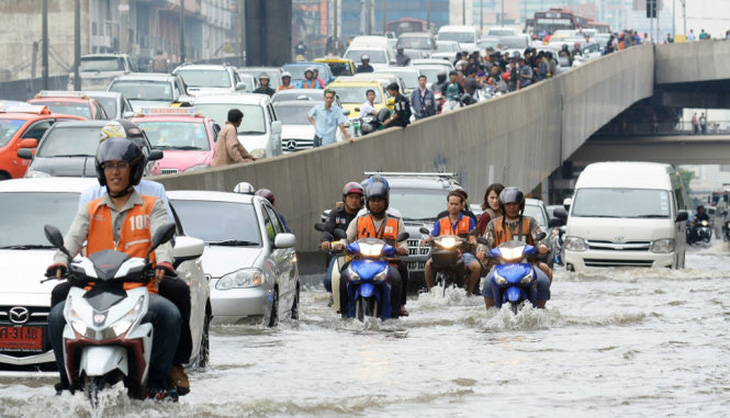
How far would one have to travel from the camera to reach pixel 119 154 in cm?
876

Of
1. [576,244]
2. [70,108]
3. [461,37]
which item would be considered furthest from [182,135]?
[461,37]

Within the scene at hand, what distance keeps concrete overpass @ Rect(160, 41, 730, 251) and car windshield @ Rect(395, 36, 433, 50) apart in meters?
8.99

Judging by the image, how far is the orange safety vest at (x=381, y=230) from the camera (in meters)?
15.7

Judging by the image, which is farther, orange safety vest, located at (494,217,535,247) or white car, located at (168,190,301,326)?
orange safety vest, located at (494,217,535,247)

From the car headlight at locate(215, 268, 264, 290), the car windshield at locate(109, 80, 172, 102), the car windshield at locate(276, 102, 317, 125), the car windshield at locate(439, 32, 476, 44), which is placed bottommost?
the car headlight at locate(215, 268, 264, 290)

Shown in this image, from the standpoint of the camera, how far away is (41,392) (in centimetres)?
1042

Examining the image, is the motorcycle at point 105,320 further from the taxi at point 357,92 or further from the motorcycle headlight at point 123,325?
the taxi at point 357,92

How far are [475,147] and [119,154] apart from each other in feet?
105

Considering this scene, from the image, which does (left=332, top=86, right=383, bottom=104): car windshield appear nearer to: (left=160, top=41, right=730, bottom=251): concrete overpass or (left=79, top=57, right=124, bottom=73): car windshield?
(left=160, top=41, right=730, bottom=251): concrete overpass

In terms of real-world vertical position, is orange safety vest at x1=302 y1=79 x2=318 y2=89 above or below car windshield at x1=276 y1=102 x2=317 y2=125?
above

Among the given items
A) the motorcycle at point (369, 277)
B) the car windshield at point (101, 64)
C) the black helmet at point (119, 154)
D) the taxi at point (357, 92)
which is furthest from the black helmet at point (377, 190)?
the car windshield at point (101, 64)

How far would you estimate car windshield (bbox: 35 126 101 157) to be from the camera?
947 inches

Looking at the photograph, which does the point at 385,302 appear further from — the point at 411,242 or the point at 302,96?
the point at 302,96

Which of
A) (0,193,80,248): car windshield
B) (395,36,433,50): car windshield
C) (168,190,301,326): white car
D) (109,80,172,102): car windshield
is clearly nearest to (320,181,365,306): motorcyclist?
(168,190,301,326): white car
